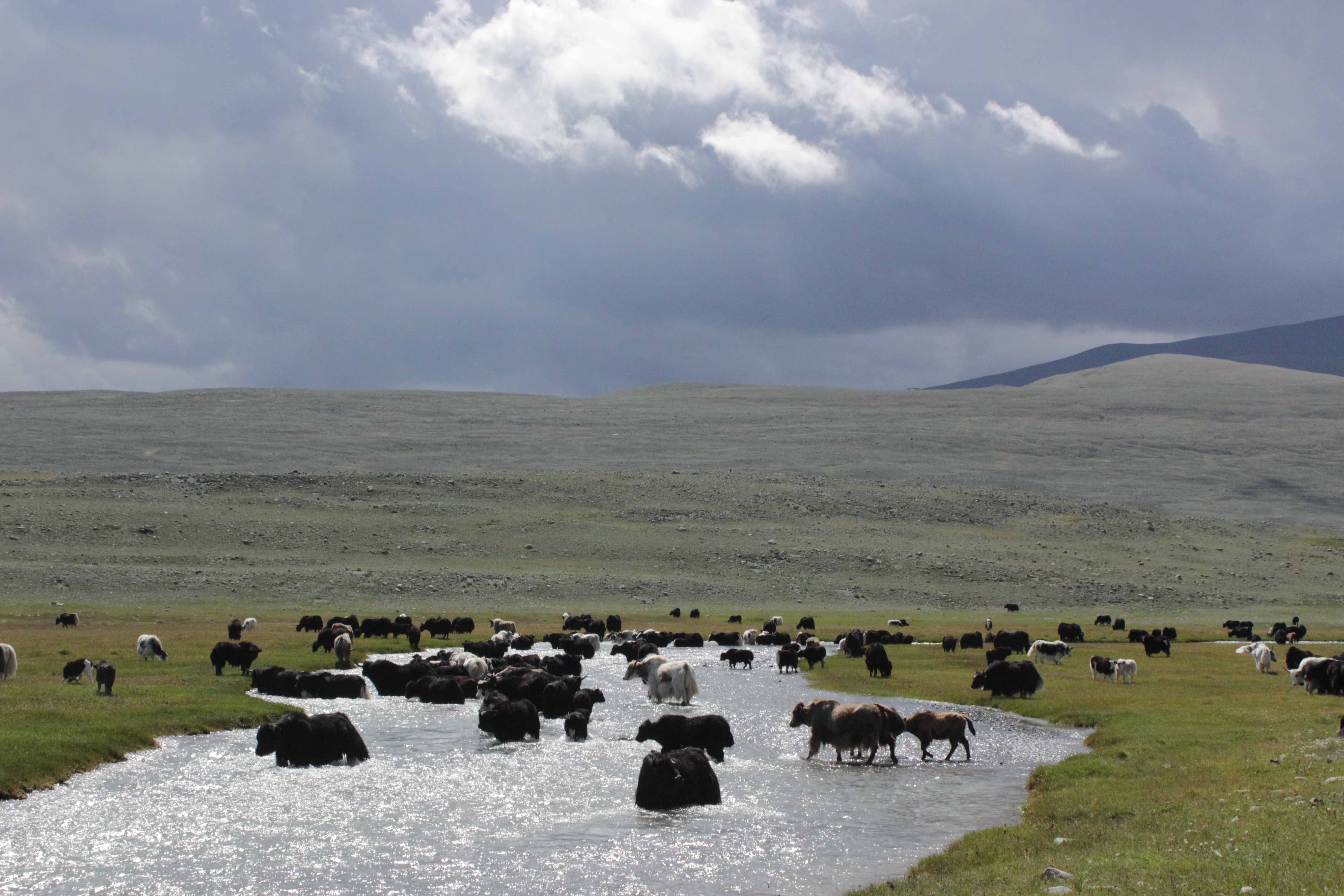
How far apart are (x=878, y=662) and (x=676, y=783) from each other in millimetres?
19914

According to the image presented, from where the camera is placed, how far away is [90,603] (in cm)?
6050

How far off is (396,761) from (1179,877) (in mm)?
13956

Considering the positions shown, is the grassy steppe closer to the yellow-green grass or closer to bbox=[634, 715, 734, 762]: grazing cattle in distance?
the yellow-green grass

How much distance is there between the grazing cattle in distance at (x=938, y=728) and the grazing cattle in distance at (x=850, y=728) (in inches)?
24.8

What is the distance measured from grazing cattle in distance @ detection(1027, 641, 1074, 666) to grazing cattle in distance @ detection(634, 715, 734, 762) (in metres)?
22.3

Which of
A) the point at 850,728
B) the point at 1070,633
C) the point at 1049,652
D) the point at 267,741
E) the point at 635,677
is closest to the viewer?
the point at 267,741

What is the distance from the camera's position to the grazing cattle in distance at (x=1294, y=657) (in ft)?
122

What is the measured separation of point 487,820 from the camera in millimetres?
15570

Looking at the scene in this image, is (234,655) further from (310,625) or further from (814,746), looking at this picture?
(814,746)

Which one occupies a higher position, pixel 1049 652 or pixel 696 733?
pixel 696 733

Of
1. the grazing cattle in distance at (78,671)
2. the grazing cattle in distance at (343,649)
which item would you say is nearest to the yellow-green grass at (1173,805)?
the grazing cattle in distance at (343,649)

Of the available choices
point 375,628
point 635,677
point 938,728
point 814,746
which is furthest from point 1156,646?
point 375,628

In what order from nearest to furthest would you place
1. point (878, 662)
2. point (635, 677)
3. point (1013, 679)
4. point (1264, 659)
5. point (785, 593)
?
point (1013, 679) < point (878, 662) < point (635, 677) < point (1264, 659) < point (785, 593)

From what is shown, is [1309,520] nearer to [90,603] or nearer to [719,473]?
[719,473]
